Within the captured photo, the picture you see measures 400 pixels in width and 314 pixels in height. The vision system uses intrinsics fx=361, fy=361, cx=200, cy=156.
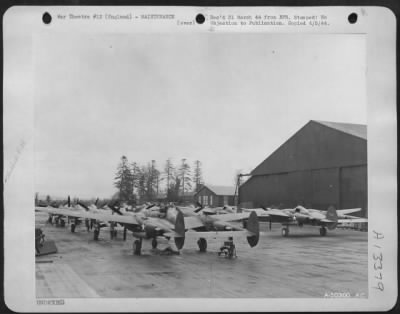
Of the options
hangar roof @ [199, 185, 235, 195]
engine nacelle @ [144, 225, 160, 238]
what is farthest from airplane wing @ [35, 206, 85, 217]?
hangar roof @ [199, 185, 235, 195]

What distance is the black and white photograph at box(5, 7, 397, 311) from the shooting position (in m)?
2.01

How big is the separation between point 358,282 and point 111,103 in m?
1.73

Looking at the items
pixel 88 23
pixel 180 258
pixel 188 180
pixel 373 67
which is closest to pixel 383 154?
pixel 373 67

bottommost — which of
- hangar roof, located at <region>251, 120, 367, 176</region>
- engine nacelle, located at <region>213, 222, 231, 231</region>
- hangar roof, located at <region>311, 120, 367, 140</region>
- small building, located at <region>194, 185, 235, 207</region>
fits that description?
engine nacelle, located at <region>213, 222, 231, 231</region>

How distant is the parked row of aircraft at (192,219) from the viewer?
2102 millimetres

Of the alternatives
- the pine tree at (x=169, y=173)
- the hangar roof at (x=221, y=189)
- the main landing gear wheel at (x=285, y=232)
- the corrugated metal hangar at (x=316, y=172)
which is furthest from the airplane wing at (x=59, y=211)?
the main landing gear wheel at (x=285, y=232)

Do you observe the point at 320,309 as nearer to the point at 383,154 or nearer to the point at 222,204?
the point at 222,204

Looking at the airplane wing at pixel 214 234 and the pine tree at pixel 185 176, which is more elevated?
the pine tree at pixel 185 176

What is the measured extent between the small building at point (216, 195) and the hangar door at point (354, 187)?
0.64 metres

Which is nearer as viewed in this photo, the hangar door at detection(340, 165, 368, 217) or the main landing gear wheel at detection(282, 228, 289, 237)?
the hangar door at detection(340, 165, 368, 217)

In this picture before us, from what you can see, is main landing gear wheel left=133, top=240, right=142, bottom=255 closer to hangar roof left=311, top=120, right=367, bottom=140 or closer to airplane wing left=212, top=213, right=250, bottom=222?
airplane wing left=212, top=213, right=250, bottom=222

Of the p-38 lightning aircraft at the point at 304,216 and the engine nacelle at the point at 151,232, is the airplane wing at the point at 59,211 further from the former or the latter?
the p-38 lightning aircraft at the point at 304,216

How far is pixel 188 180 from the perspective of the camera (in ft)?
6.73

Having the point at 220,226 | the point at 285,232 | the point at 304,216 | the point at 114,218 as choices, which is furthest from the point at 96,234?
the point at 304,216
